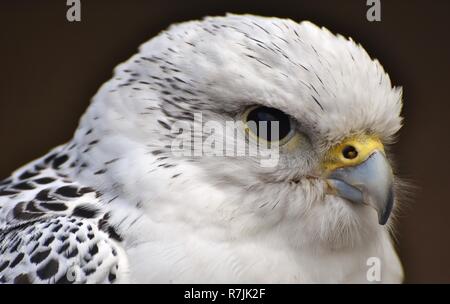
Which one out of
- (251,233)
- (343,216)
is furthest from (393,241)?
(251,233)

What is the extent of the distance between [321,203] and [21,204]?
0.83 meters

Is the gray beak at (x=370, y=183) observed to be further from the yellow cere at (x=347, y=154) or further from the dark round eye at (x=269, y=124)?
the dark round eye at (x=269, y=124)

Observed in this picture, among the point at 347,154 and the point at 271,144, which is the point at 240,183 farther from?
the point at 347,154

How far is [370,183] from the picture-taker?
166 cm

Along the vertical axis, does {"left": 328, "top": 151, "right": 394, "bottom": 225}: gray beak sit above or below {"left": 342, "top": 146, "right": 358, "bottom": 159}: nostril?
below

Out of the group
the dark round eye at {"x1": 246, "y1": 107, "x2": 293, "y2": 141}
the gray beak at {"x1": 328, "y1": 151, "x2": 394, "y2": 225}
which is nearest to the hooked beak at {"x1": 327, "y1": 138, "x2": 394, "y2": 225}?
the gray beak at {"x1": 328, "y1": 151, "x2": 394, "y2": 225}

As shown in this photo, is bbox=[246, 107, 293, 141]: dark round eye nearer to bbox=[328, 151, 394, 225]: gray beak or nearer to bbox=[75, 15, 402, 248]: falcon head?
bbox=[75, 15, 402, 248]: falcon head

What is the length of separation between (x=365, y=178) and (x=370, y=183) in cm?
2

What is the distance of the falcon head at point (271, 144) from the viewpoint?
1.67m

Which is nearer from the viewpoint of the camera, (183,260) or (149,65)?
(183,260)

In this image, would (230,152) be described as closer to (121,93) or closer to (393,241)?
(121,93)

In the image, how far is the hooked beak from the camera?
1.66 meters

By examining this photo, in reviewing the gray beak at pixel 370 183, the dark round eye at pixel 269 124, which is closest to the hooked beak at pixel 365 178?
the gray beak at pixel 370 183

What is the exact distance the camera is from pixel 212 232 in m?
1.68
